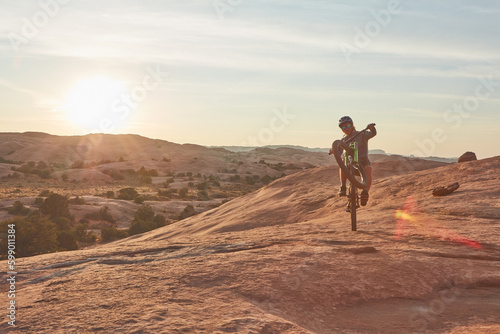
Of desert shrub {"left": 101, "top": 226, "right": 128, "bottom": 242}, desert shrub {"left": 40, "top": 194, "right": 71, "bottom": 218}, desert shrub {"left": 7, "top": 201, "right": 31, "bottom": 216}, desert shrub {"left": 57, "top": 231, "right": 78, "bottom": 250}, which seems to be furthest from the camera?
desert shrub {"left": 40, "top": 194, "right": 71, "bottom": 218}

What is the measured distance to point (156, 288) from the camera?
508 cm

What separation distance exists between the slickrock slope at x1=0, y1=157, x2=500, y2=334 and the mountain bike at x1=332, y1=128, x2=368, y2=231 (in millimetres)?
609

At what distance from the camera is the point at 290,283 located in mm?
5113

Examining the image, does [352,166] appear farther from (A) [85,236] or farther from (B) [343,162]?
(A) [85,236]

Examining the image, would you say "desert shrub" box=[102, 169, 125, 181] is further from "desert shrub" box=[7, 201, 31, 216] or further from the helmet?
the helmet

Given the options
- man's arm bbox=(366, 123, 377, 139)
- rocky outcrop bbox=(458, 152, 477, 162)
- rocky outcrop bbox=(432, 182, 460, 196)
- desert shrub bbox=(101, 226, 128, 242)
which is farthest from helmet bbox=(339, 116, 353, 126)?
desert shrub bbox=(101, 226, 128, 242)

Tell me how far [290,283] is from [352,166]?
4052mm

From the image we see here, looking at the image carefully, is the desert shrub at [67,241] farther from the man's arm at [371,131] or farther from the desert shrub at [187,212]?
the man's arm at [371,131]

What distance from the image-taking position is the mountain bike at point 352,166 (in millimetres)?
8313

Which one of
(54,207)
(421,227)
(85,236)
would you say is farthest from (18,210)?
(421,227)

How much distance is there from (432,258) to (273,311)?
282 cm

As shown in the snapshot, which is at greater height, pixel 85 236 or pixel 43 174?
pixel 43 174

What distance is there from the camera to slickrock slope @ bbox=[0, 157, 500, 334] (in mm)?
4246

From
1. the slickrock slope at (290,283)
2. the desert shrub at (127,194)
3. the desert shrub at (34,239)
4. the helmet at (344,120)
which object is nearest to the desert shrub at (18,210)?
the desert shrub at (34,239)
